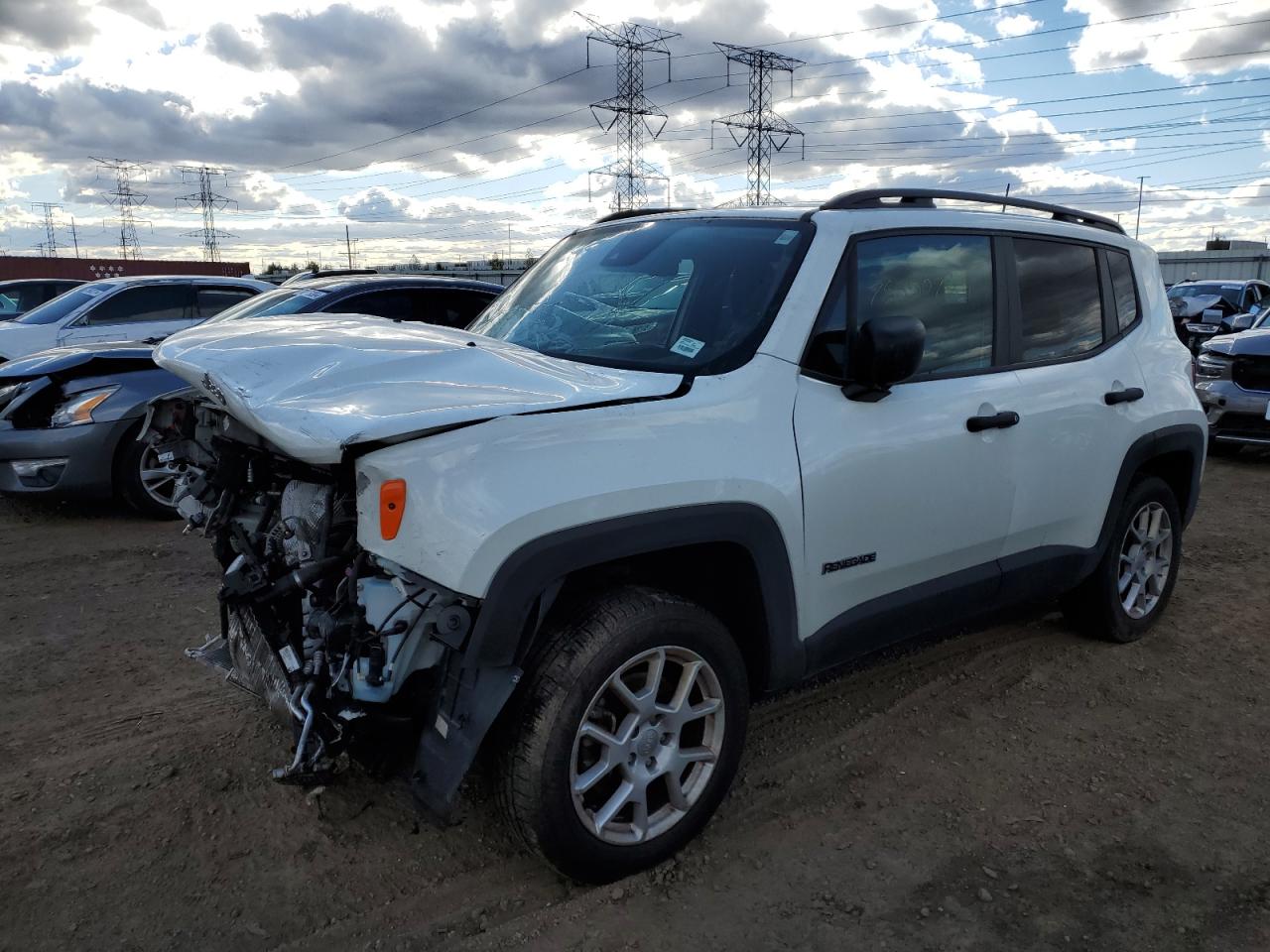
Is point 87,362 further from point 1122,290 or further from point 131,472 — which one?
point 1122,290

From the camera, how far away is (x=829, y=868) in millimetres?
2918

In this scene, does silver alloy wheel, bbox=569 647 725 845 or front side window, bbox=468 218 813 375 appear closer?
silver alloy wheel, bbox=569 647 725 845

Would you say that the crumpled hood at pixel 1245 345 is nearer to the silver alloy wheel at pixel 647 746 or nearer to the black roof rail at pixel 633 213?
the black roof rail at pixel 633 213

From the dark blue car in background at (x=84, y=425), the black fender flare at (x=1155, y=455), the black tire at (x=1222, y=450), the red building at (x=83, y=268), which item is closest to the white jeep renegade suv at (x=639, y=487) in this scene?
the black fender flare at (x=1155, y=455)

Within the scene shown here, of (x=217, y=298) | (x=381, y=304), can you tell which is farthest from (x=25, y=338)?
(x=381, y=304)

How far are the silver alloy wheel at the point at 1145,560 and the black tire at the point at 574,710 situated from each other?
9.05 ft

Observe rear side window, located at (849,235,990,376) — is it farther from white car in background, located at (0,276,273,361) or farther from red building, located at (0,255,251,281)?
red building, located at (0,255,251,281)

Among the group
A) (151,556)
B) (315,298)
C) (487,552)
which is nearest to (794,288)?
(487,552)

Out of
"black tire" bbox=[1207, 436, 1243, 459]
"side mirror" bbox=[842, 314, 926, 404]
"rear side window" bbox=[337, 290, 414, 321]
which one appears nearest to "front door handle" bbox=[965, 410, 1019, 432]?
"side mirror" bbox=[842, 314, 926, 404]

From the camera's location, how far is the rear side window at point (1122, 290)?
438 centimetres

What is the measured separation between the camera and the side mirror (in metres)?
2.91

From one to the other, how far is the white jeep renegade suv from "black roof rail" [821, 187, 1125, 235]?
0.02 meters

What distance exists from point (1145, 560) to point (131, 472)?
6.40m

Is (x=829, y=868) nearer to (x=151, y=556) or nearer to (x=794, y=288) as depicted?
(x=794, y=288)
